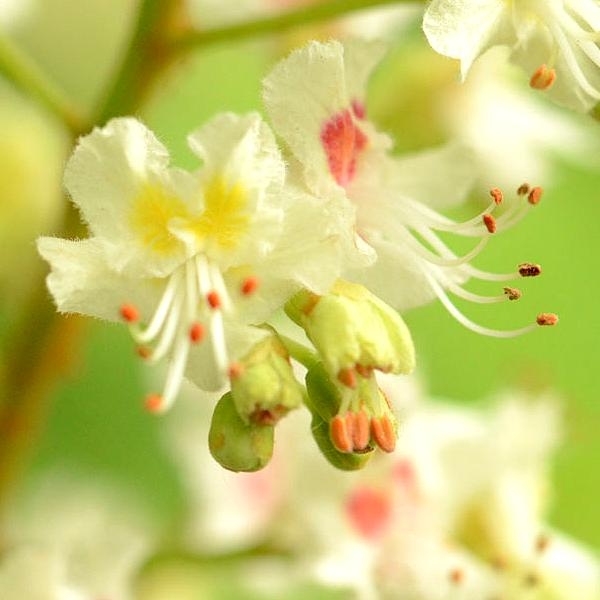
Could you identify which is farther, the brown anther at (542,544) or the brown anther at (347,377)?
the brown anther at (542,544)

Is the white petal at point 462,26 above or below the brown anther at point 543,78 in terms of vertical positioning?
above

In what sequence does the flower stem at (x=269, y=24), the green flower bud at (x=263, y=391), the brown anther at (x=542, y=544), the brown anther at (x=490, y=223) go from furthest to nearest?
the brown anther at (x=542, y=544) → the flower stem at (x=269, y=24) → the brown anther at (x=490, y=223) → the green flower bud at (x=263, y=391)

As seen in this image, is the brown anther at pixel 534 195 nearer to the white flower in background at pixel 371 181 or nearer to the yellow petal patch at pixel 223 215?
the white flower in background at pixel 371 181

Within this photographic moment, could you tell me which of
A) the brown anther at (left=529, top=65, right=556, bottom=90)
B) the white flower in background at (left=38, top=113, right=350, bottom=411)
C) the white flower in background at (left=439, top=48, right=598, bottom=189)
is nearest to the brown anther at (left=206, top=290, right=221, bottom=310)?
the white flower in background at (left=38, top=113, right=350, bottom=411)

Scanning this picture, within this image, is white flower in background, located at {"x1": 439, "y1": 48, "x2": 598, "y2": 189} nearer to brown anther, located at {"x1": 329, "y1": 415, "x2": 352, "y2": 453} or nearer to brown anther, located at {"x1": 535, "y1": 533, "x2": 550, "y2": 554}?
brown anther, located at {"x1": 535, "y1": 533, "x2": 550, "y2": 554}

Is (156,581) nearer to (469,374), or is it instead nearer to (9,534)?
(9,534)

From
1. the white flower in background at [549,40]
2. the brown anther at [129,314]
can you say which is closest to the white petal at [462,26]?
the white flower in background at [549,40]

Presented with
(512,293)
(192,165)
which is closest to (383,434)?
(512,293)

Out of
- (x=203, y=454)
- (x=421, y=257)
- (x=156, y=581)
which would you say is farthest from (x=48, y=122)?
(x=421, y=257)

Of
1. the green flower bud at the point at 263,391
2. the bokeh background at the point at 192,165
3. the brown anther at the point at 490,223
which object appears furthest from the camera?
the bokeh background at the point at 192,165
